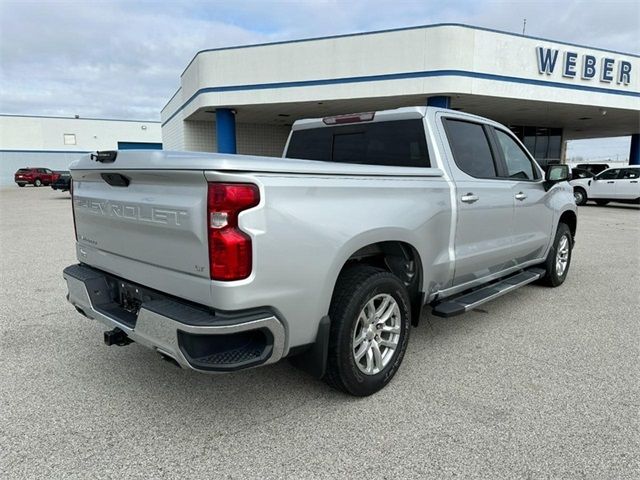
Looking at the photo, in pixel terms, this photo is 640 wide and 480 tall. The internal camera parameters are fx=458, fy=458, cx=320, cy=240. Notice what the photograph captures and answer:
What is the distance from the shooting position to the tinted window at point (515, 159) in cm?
464

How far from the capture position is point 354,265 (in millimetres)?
3193

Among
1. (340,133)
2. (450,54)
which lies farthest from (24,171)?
(340,133)

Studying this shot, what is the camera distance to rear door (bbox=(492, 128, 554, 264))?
459 cm

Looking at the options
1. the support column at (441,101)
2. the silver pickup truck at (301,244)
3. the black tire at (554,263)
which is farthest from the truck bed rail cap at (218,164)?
the support column at (441,101)

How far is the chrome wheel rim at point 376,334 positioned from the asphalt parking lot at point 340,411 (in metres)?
0.24

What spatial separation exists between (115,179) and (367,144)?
223 centimetres

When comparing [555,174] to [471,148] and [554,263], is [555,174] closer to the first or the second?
[554,263]

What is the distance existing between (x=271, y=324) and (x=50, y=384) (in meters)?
1.96

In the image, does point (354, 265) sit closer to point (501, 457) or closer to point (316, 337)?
point (316, 337)

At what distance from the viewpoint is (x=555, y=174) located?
4984mm

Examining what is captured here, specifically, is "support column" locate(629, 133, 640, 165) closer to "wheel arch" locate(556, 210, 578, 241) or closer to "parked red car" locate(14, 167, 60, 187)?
"wheel arch" locate(556, 210, 578, 241)

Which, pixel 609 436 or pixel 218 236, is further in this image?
pixel 609 436

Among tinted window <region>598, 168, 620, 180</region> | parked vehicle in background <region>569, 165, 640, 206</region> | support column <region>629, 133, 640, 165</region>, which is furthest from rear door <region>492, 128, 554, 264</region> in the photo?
support column <region>629, 133, 640, 165</region>

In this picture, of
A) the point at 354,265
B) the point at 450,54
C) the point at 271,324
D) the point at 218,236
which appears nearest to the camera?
the point at 218,236
